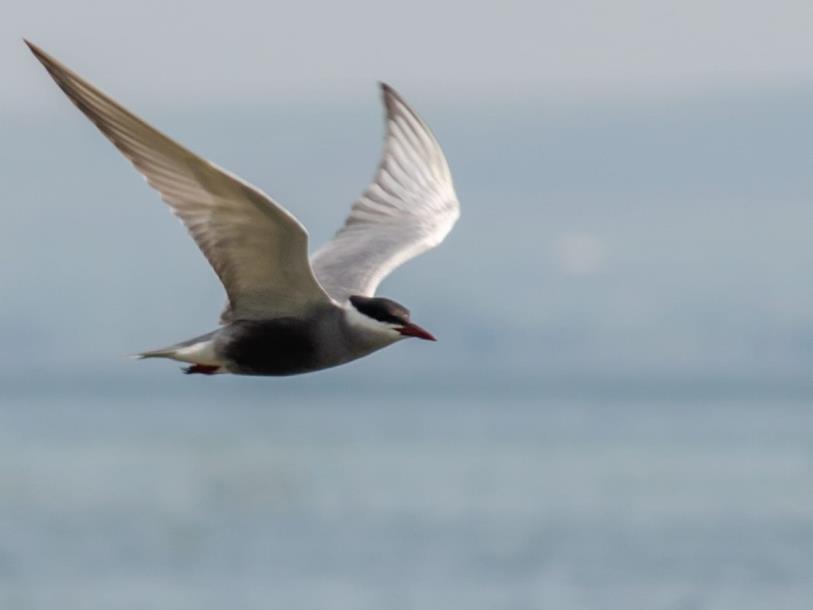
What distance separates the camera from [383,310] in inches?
517


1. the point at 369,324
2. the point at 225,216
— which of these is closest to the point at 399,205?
the point at 369,324

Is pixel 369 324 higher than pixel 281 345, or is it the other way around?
pixel 369 324

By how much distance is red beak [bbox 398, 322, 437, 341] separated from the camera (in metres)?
13.1

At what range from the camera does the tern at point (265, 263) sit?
12.2 meters

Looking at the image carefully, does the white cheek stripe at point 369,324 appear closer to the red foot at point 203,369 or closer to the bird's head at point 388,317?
the bird's head at point 388,317

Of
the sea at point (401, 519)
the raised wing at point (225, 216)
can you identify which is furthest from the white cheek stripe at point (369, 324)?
the sea at point (401, 519)

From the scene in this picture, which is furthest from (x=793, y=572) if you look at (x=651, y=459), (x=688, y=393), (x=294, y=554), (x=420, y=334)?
(x=688, y=393)

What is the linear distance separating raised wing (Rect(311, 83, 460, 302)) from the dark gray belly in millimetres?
1403

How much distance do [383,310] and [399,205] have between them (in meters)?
2.69

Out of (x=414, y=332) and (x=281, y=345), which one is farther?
(x=281, y=345)

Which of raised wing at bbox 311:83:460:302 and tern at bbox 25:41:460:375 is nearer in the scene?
tern at bbox 25:41:460:375

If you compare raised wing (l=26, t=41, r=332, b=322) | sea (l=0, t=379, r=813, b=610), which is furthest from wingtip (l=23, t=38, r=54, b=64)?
sea (l=0, t=379, r=813, b=610)

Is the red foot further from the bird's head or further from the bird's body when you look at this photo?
the bird's head

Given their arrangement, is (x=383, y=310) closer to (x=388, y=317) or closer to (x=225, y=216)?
(x=388, y=317)
